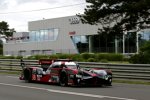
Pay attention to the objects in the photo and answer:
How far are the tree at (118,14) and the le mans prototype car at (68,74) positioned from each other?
11392 millimetres

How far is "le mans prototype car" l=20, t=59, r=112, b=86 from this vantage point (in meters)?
16.5

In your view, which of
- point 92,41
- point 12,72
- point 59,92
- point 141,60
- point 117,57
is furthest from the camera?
point 92,41

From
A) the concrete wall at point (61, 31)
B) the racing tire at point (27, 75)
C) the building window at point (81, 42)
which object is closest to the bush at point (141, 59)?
the racing tire at point (27, 75)

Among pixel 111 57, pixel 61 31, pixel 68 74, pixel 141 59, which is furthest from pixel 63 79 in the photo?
pixel 61 31

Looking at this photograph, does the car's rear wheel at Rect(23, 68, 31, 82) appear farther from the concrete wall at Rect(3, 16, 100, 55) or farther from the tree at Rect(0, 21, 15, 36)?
the tree at Rect(0, 21, 15, 36)

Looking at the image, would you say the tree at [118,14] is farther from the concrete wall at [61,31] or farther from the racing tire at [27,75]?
the concrete wall at [61,31]

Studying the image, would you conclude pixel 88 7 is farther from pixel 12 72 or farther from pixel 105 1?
pixel 12 72

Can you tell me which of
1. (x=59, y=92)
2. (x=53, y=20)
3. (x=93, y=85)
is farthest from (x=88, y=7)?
(x=53, y=20)

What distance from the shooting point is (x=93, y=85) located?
17.0 metres

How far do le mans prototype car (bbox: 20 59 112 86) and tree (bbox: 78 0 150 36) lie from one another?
11392mm

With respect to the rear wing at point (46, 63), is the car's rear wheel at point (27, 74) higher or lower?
lower

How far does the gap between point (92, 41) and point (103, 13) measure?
125ft

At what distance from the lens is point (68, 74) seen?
16953mm

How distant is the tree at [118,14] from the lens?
29.9m
